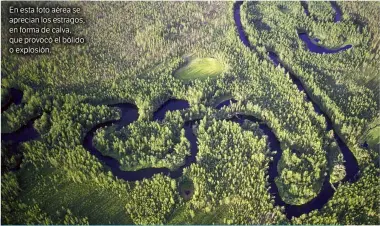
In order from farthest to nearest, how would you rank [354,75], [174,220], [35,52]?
[354,75] < [35,52] < [174,220]

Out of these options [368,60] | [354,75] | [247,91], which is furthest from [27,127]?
[368,60]

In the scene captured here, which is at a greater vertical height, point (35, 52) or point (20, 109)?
point (35, 52)

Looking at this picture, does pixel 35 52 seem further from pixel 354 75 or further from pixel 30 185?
pixel 354 75

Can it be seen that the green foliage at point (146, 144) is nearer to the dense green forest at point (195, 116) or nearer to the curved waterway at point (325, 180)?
the dense green forest at point (195, 116)

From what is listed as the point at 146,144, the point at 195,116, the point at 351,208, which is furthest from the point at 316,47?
the point at 146,144

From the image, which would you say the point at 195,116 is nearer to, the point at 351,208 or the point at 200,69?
the point at 200,69

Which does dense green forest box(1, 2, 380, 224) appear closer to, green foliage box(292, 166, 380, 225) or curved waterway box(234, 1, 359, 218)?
green foliage box(292, 166, 380, 225)

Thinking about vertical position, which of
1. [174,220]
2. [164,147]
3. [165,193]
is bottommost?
[174,220]
